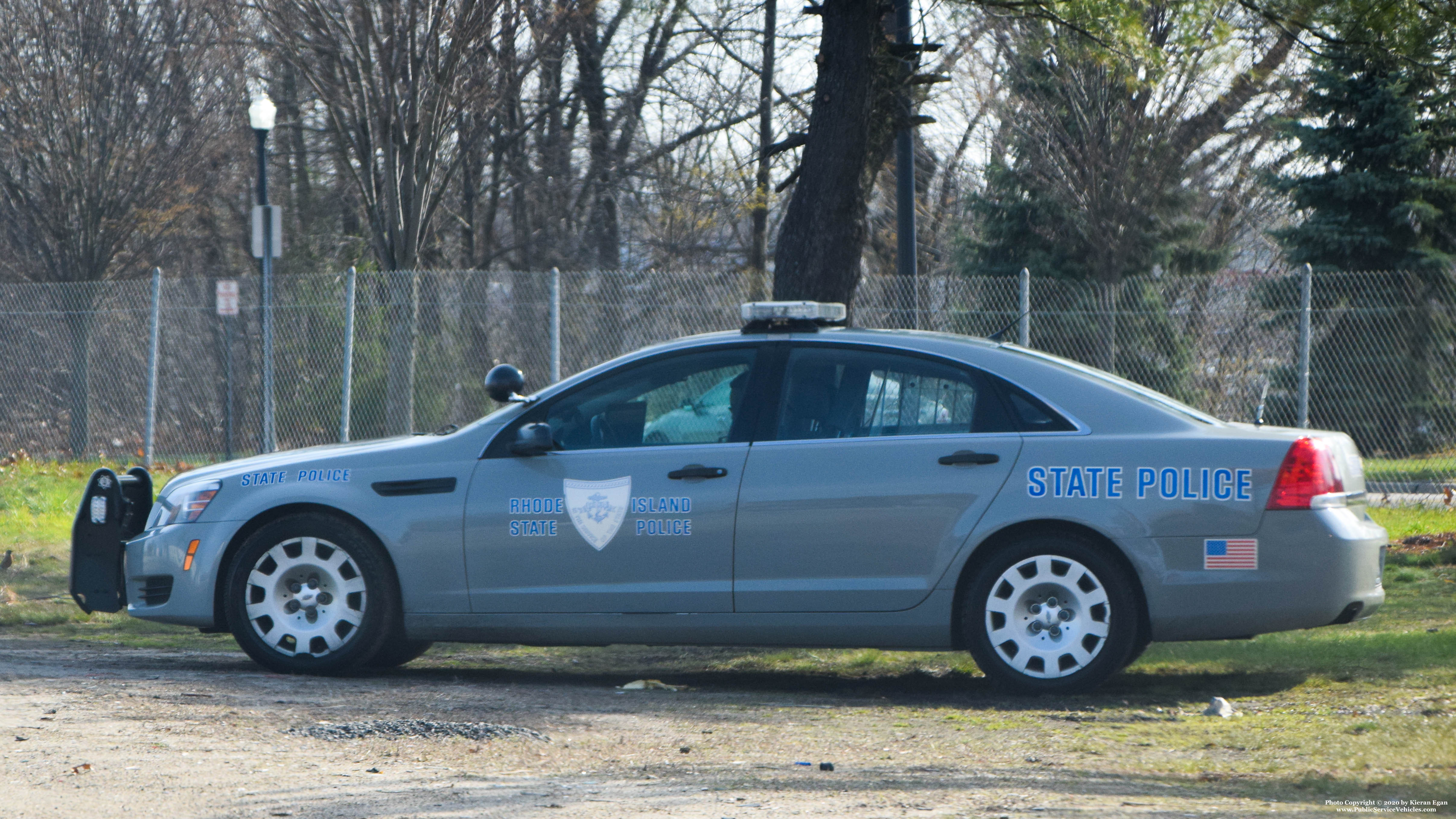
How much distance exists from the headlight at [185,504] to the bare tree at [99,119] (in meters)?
15.3

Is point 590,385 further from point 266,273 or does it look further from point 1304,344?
point 266,273

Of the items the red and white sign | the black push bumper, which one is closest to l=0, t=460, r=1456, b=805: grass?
the black push bumper

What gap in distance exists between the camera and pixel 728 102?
84.0 ft

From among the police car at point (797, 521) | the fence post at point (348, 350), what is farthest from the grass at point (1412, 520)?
the fence post at point (348, 350)

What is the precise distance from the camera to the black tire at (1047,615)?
571cm

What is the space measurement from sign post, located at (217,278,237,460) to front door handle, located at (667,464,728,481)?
1034cm

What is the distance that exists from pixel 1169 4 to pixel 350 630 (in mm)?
6687

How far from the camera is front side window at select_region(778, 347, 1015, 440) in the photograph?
5.97 m

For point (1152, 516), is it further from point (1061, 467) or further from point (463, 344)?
point (463, 344)

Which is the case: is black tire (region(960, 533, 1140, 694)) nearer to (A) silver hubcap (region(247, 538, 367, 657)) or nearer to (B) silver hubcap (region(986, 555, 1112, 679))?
(B) silver hubcap (region(986, 555, 1112, 679))

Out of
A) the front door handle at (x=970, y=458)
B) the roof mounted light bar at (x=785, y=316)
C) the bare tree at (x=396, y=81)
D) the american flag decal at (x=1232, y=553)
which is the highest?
the bare tree at (x=396, y=81)

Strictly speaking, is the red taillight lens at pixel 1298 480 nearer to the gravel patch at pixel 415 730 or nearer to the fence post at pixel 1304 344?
the gravel patch at pixel 415 730

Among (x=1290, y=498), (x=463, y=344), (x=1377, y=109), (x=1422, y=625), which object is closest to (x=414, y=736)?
(x=1290, y=498)

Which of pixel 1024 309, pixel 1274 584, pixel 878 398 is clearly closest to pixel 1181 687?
pixel 1274 584
